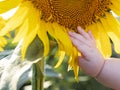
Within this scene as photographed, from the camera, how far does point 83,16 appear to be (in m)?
1.68

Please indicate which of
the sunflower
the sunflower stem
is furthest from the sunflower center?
the sunflower stem

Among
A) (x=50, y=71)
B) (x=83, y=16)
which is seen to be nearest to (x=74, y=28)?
(x=83, y=16)

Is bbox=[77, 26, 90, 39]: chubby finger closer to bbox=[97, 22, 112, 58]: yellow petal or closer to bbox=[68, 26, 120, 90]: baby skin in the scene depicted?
bbox=[68, 26, 120, 90]: baby skin

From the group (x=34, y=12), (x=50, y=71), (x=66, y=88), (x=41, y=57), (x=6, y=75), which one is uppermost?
(x=34, y=12)

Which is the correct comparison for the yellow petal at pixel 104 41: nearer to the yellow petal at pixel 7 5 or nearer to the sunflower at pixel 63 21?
the sunflower at pixel 63 21

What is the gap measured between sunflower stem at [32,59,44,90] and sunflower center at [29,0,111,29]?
0.45 feet

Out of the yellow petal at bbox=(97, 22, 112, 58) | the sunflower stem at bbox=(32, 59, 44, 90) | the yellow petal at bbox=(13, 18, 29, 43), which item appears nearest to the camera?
the yellow petal at bbox=(13, 18, 29, 43)

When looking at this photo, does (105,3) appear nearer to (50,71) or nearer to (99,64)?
(99,64)

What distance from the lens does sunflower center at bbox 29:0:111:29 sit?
5.30 ft

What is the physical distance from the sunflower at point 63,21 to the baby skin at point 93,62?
27 mm

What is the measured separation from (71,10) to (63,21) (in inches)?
1.6

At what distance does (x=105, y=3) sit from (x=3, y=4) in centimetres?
34

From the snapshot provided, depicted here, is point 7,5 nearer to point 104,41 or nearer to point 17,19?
point 17,19

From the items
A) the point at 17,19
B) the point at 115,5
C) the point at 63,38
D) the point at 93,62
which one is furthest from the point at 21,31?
the point at 115,5
